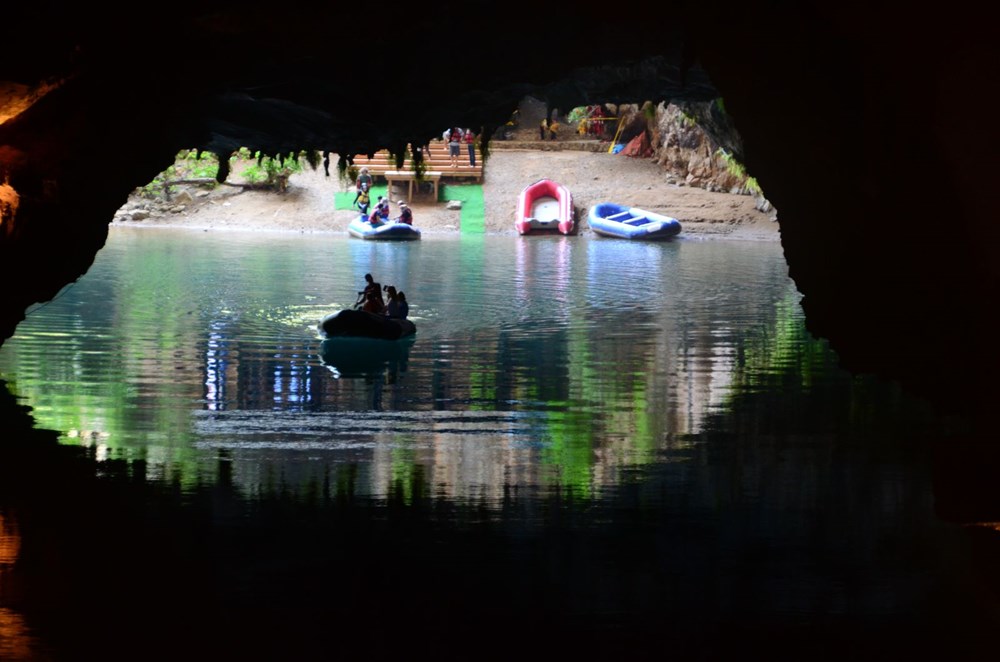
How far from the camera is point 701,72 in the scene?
18312 mm

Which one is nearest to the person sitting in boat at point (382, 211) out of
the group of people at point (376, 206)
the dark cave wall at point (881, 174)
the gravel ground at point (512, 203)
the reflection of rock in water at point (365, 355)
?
the group of people at point (376, 206)

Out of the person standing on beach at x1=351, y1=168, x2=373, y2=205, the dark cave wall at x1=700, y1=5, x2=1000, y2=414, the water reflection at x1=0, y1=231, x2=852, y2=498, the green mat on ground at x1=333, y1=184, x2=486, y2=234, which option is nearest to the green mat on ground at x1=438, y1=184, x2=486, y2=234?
the green mat on ground at x1=333, y1=184, x2=486, y2=234

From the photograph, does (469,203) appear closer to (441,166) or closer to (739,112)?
(441,166)

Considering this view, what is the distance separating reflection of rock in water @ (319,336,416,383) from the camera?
55.7 ft

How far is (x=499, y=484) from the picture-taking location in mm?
10453

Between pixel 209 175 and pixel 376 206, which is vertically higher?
pixel 209 175

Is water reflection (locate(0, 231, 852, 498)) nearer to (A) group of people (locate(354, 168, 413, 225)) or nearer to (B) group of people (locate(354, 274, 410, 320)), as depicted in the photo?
(B) group of people (locate(354, 274, 410, 320))

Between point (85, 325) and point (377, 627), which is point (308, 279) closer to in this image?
point (85, 325)

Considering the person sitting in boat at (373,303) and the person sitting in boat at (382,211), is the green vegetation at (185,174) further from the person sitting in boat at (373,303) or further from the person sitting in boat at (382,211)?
the person sitting in boat at (373,303)

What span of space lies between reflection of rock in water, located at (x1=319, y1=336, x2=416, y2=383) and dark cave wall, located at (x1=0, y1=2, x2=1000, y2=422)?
12.3 feet

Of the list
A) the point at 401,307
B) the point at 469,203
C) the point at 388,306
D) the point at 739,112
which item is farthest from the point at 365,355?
the point at 469,203

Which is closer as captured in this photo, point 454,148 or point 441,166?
point 454,148

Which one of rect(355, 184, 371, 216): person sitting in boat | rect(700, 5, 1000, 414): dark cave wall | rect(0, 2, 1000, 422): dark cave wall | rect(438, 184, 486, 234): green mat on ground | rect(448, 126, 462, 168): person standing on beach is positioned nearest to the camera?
rect(700, 5, 1000, 414): dark cave wall

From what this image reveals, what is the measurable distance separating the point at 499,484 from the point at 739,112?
7.30 meters
